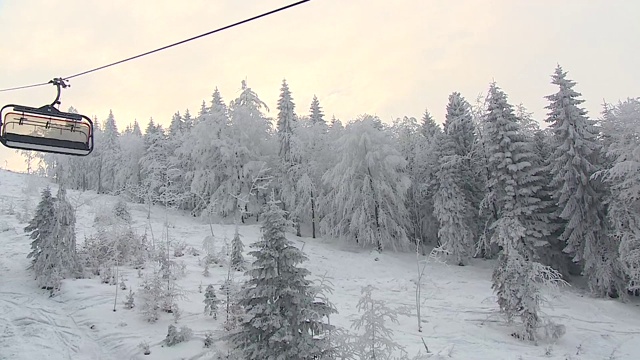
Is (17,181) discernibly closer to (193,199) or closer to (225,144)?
(193,199)

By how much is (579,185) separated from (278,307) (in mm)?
23796

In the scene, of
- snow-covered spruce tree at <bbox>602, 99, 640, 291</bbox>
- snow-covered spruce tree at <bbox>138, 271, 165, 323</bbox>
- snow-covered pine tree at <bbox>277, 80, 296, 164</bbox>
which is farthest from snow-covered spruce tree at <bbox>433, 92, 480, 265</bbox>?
snow-covered spruce tree at <bbox>138, 271, 165, 323</bbox>

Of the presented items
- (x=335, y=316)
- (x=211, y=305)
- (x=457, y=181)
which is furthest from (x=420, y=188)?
(x=211, y=305)

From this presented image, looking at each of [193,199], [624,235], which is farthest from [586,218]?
[193,199]

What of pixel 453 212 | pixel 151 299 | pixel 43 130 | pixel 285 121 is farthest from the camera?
pixel 285 121

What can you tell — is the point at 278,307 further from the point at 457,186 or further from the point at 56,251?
the point at 457,186

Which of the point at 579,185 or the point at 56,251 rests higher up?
the point at 579,185

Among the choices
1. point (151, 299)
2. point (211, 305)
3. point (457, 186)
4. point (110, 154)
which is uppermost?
point (110, 154)

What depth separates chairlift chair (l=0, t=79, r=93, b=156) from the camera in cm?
560

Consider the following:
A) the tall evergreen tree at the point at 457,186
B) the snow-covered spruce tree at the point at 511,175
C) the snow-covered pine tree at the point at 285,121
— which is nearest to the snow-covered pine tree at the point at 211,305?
the snow-covered spruce tree at the point at 511,175

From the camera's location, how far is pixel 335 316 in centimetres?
1603

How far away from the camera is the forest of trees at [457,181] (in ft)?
74.1

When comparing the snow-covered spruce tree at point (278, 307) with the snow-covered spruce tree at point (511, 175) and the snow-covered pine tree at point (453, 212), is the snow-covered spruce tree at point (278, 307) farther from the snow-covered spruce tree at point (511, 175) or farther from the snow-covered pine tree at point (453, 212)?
the snow-covered pine tree at point (453, 212)

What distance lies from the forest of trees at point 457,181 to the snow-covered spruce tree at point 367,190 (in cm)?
11
